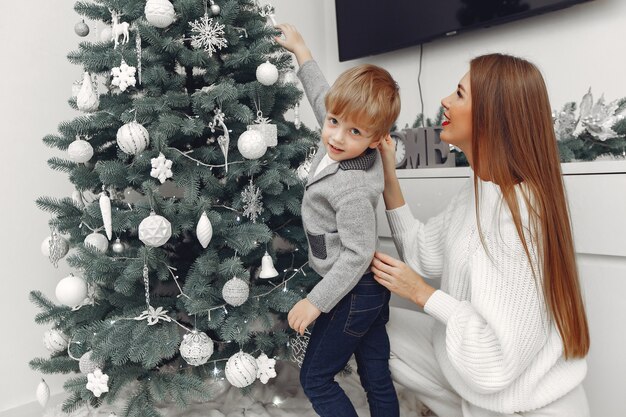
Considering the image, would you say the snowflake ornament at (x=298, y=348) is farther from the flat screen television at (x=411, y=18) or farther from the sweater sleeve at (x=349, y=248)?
the flat screen television at (x=411, y=18)

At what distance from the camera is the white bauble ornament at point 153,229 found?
1.08 m

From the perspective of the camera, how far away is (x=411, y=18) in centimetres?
204

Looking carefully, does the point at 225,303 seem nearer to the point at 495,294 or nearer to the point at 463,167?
the point at 495,294

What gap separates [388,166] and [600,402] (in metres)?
0.81

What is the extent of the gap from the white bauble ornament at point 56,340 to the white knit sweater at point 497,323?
37.7 inches

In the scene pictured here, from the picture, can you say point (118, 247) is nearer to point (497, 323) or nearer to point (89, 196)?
point (89, 196)

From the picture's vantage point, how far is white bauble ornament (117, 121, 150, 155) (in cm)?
112

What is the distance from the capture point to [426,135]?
1.67m

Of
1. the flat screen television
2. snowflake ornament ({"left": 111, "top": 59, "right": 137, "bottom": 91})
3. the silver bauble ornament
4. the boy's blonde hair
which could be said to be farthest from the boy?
the flat screen television

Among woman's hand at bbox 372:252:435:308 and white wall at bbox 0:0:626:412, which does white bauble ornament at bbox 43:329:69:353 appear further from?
woman's hand at bbox 372:252:435:308

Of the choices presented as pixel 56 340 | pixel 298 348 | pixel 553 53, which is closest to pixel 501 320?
pixel 298 348

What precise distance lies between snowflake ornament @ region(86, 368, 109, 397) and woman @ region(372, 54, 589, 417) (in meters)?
0.72

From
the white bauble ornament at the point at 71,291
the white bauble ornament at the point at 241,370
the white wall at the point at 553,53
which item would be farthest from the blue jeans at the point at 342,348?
the white wall at the point at 553,53

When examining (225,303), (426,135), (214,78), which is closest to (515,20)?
(426,135)
